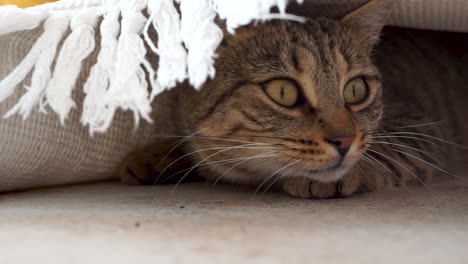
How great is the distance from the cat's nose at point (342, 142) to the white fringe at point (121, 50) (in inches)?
10.4

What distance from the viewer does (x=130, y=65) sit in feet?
2.61

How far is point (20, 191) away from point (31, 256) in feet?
1.98

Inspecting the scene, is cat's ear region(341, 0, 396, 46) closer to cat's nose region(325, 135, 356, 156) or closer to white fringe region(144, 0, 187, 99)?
cat's nose region(325, 135, 356, 156)

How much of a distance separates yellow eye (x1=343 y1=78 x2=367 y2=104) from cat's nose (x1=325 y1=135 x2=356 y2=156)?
15 centimetres

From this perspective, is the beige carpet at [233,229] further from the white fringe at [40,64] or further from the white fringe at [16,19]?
the white fringe at [16,19]

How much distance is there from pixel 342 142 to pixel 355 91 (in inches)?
8.6

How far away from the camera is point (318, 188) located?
1015 millimetres

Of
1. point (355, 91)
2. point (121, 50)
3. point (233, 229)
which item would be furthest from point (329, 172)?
point (121, 50)

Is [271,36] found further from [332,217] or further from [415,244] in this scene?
[415,244]

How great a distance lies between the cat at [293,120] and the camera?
1.00m

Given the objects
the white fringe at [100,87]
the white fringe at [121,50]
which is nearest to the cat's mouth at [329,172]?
the white fringe at [121,50]

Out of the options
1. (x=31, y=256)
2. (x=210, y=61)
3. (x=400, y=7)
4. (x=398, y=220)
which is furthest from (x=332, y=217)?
(x=400, y=7)

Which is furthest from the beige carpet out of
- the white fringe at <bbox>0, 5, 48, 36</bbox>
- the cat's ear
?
the cat's ear

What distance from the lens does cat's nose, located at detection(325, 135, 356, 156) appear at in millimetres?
969
